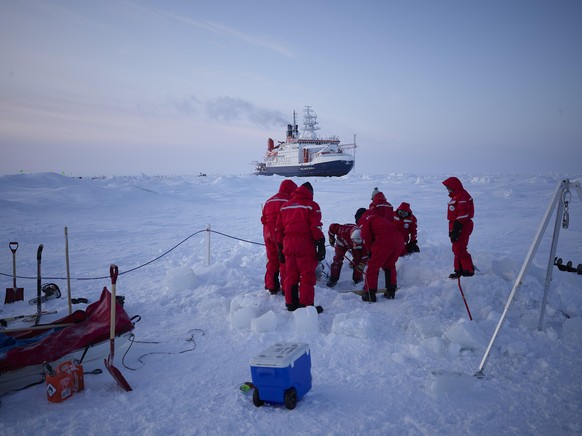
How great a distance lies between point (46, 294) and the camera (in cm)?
521

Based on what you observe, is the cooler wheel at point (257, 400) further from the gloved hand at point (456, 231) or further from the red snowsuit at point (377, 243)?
the gloved hand at point (456, 231)

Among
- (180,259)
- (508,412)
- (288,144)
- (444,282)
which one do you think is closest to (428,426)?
(508,412)

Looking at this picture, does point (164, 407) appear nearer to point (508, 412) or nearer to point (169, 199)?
point (508, 412)

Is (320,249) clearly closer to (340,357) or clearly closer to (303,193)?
(303,193)

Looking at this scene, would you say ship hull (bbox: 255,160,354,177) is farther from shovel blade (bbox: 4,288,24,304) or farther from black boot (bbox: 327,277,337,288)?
shovel blade (bbox: 4,288,24,304)

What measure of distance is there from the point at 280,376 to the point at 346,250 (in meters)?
3.33

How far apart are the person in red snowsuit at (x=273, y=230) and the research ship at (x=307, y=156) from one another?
37.9 metres

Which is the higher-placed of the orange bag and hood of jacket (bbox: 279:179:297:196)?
hood of jacket (bbox: 279:179:297:196)

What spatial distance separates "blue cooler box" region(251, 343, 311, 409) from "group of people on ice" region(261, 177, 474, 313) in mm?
1826

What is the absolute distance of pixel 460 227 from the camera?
209 inches

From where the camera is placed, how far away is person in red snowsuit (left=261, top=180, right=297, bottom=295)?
5000 millimetres

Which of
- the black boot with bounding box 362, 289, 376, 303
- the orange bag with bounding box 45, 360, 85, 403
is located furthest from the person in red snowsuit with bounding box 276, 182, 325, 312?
the orange bag with bounding box 45, 360, 85, 403

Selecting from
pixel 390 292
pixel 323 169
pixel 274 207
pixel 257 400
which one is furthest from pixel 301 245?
pixel 323 169

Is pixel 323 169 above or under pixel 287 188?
above
